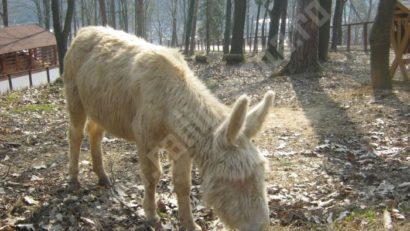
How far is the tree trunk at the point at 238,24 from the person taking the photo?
2242cm

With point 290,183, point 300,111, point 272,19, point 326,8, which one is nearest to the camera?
point 290,183

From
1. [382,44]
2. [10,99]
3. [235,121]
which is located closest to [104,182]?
[235,121]

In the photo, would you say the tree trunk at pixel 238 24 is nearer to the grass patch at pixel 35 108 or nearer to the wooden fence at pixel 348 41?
the wooden fence at pixel 348 41

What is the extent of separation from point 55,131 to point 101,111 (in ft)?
14.3

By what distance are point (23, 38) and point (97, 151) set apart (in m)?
37.2

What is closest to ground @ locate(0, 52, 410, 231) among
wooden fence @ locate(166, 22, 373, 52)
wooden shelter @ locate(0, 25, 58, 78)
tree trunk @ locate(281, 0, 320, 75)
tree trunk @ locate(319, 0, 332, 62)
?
tree trunk @ locate(281, 0, 320, 75)

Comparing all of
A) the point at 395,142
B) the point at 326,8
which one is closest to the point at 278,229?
the point at 395,142

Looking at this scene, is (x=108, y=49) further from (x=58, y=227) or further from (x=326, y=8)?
(x=326, y=8)

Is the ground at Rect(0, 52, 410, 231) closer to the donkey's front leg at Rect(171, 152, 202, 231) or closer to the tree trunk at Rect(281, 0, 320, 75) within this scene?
the donkey's front leg at Rect(171, 152, 202, 231)

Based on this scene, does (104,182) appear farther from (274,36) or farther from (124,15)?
(124,15)

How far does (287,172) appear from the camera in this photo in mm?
6375

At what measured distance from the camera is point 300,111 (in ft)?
34.1

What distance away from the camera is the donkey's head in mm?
3662

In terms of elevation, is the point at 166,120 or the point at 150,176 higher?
the point at 166,120
